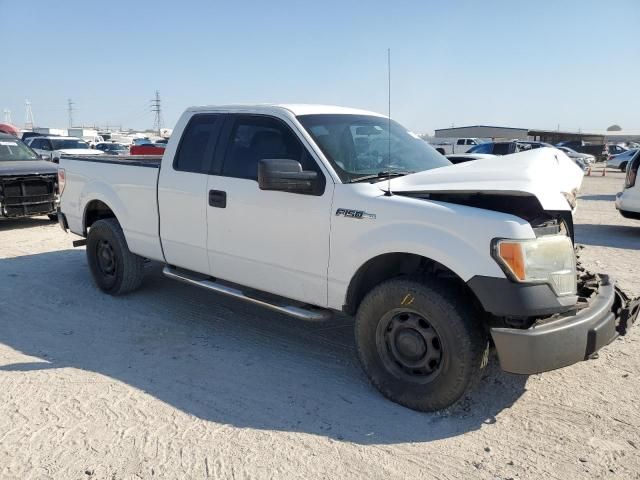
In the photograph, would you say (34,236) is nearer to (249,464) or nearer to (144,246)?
(144,246)

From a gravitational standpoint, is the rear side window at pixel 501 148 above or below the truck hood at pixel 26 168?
above

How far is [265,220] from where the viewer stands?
4.15m

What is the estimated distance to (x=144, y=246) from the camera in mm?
5344

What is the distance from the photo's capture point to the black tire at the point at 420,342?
10.7 ft

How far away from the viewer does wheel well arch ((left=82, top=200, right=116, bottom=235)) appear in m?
6.04

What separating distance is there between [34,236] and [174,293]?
486 centimetres

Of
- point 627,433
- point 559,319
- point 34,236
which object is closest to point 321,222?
point 559,319

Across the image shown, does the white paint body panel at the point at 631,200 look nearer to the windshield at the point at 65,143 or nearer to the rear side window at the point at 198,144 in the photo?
the rear side window at the point at 198,144

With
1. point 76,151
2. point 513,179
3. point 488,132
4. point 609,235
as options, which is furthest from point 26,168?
point 488,132

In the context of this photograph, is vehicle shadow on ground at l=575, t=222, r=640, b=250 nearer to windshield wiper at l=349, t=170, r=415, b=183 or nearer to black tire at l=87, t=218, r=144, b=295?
windshield wiper at l=349, t=170, r=415, b=183

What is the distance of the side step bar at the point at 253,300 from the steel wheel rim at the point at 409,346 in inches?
22.2

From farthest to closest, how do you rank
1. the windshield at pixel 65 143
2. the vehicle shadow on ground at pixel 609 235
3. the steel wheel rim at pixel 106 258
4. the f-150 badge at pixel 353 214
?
the windshield at pixel 65 143
the vehicle shadow on ground at pixel 609 235
the steel wheel rim at pixel 106 258
the f-150 badge at pixel 353 214

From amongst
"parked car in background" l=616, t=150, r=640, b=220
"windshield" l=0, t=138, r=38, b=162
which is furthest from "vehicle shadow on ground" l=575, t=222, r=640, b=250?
"windshield" l=0, t=138, r=38, b=162

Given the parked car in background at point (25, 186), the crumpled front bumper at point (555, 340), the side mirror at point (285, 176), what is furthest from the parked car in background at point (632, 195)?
the parked car in background at point (25, 186)
